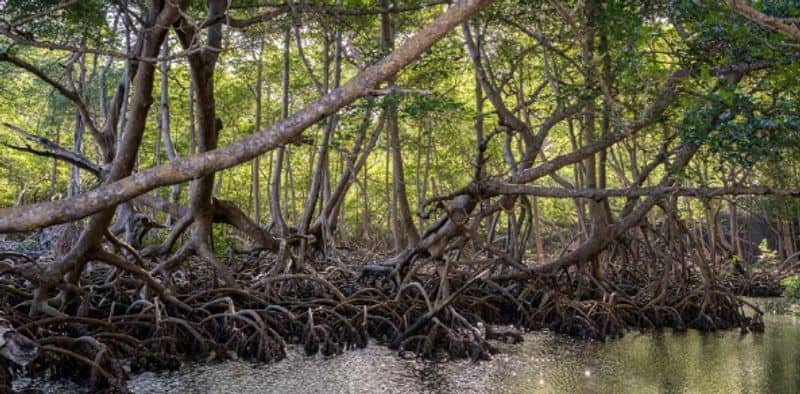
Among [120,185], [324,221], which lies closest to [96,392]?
[120,185]

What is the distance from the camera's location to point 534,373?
262 inches

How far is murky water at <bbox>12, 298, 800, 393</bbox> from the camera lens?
596 centimetres

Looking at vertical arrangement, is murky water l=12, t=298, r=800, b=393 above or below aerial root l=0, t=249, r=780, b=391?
below

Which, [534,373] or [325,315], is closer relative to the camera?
[534,373]

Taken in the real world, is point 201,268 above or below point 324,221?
below

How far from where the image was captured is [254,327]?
702cm

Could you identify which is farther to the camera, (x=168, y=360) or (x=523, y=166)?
(x=523, y=166)

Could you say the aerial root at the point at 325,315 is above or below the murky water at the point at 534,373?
above

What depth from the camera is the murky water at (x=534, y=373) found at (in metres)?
5.96

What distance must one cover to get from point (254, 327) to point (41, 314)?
2.06 metres

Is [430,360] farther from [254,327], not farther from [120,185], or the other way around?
[120,185]

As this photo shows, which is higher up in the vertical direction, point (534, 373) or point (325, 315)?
point (325, 315)

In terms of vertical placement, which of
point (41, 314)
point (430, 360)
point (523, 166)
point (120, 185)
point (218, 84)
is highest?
point (218, 84)

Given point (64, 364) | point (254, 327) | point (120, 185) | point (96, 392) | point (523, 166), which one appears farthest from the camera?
point (523, 166)
